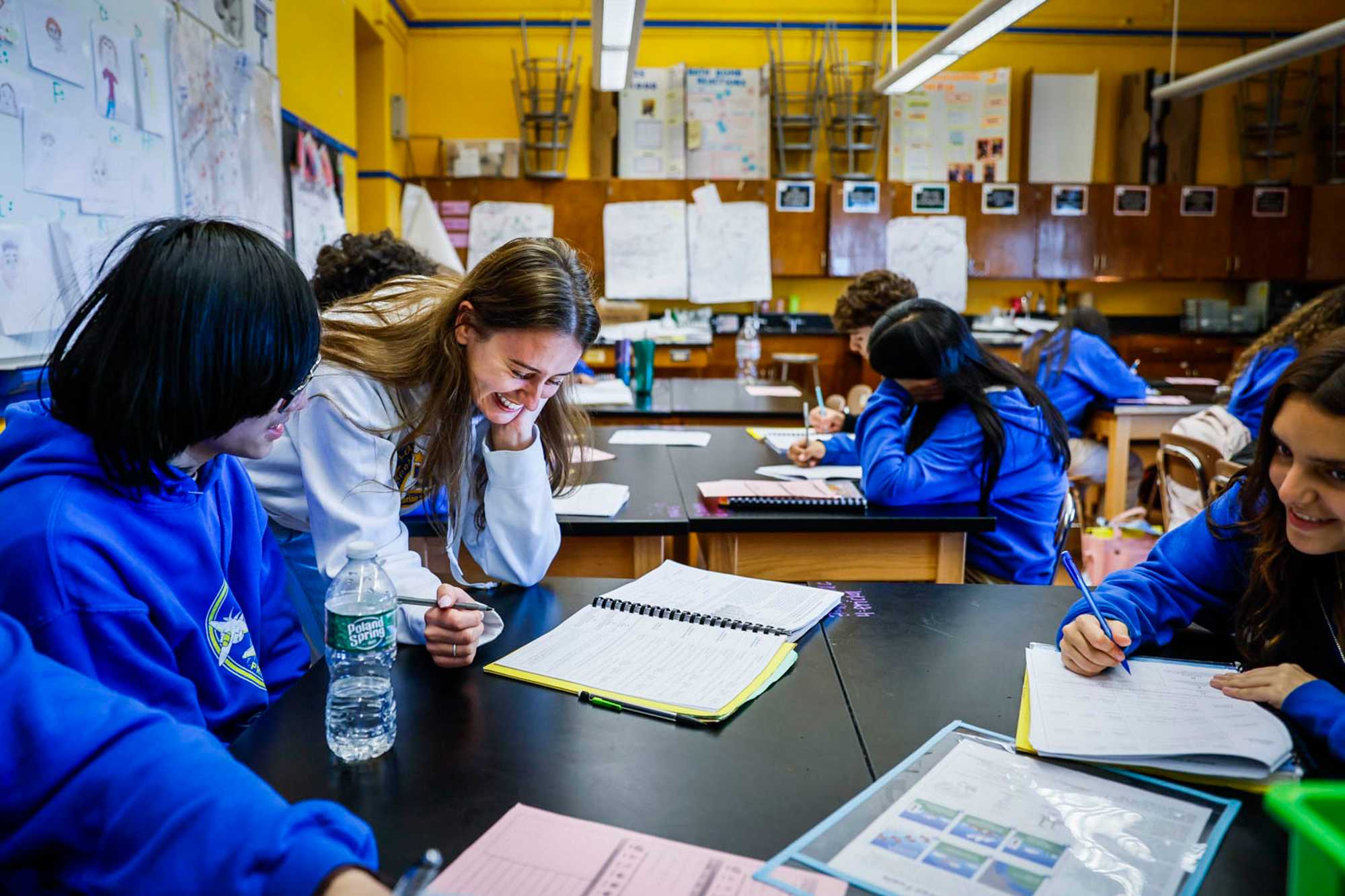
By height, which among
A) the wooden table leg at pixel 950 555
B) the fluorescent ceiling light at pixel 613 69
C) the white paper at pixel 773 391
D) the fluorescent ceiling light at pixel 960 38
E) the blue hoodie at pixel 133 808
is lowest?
the wooden table leg at pixel 950 555

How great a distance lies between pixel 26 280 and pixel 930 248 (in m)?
5.83

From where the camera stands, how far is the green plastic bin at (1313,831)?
1.33 feet

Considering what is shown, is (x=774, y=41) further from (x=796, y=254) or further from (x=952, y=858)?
(x=952, y=858)

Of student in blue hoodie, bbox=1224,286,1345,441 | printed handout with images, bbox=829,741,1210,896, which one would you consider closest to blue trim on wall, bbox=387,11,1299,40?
student in blue hoodie, bbox=1224,286,1345,441

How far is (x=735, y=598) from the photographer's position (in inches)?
54.1

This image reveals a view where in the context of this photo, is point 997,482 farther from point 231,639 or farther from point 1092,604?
point 231,639

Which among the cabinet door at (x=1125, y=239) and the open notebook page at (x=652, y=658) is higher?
the cabinet door at (x=1125, y=239)

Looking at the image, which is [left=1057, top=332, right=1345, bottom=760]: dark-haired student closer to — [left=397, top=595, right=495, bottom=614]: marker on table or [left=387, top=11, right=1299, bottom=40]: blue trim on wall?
[left=397, top=595, right=495, bottom=614]: marker on table

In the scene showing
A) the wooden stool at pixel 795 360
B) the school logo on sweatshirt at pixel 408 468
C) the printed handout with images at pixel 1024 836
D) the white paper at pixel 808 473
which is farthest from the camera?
the wooden stool at pixel 795 360

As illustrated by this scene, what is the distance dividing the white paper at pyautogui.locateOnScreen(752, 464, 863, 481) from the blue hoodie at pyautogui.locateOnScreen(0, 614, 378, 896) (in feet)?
5.88

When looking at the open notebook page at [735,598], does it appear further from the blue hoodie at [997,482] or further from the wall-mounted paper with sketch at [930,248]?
the wall-mounted paper with sketch at [930,248]

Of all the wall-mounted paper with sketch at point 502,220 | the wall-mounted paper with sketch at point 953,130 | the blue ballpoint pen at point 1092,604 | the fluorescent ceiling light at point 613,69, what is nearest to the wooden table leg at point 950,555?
the blue ballpoint pen at point 1092,604

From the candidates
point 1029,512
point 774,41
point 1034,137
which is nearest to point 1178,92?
point 1034,137

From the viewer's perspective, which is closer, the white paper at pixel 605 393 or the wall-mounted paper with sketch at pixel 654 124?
the white paper at pixel 605 393
